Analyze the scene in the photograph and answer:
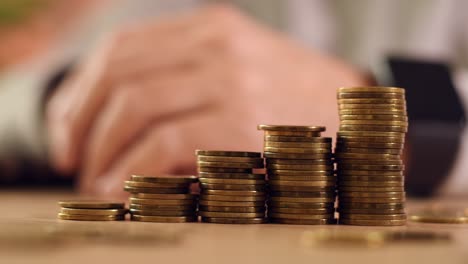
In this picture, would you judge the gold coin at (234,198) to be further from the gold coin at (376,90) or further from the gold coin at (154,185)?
the gold coin at (376,90)

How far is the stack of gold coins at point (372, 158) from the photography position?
1.02 m

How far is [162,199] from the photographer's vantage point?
1.04 meters

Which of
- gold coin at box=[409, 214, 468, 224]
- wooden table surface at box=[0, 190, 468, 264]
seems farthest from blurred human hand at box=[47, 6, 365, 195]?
wooden table surface at box=[0, 190, 468, 264]

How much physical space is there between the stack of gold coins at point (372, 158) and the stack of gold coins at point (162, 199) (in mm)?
196

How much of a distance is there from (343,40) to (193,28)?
0.97m

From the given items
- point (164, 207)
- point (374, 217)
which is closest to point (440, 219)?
point (374, 217)

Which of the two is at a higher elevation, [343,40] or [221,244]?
[343,40]

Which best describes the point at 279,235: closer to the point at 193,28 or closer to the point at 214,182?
the point at 214,182

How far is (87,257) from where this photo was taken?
0.62m

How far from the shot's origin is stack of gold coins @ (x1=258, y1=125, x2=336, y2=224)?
3.34 ft

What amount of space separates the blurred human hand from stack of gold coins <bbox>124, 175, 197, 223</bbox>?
0.63m

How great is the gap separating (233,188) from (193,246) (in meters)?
0.31

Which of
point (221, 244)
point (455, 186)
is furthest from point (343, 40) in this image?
point (221, 244)

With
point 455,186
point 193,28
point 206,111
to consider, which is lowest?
point 455,186
